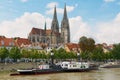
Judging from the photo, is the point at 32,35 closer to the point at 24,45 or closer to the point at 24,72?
the point at 24,45

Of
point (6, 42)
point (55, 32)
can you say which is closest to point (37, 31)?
point (55, 32)

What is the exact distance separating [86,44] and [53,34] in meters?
54.5

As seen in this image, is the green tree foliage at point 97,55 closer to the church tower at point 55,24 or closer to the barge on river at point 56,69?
the barge on river at point 56,69

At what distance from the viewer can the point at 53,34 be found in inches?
6767

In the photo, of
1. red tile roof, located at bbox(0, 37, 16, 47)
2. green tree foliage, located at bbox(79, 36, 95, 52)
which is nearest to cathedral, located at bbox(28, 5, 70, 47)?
green tree foliage, located at bbox(79, 36, 95, 52)

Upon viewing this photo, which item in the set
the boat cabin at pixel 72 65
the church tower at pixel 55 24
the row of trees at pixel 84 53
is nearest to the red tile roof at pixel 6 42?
the row of trees at pixel 84 53

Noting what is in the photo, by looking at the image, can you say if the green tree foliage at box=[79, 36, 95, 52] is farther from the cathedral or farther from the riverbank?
the cathedral

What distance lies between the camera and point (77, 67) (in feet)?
245

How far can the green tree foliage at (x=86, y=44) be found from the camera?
11838 cm

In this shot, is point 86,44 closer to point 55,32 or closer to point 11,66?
point 11,66

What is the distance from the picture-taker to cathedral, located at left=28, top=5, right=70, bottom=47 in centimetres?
15700

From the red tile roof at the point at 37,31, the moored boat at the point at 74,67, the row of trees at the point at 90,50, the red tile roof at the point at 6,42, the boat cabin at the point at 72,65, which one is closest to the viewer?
the moored boat at the point at 74,67

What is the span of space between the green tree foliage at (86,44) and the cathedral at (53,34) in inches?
1505

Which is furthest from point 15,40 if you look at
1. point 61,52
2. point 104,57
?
point 104,57
